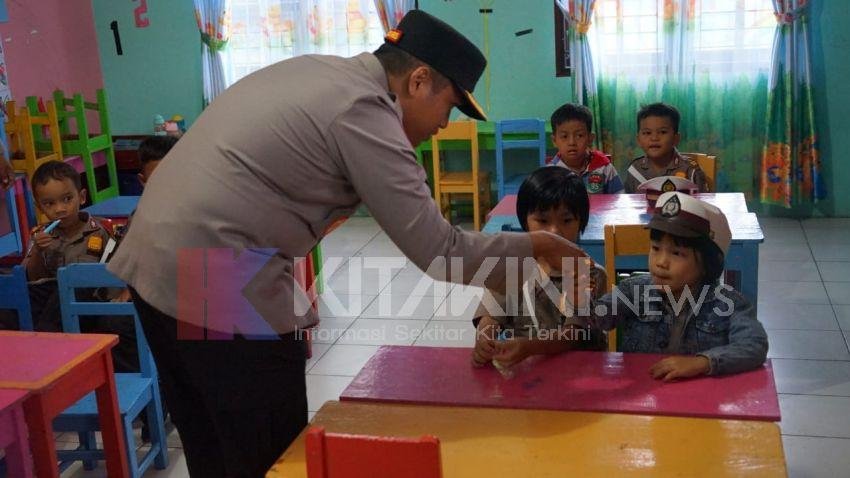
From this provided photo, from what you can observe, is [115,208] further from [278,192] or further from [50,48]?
[278,192]

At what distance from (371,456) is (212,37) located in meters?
5.87

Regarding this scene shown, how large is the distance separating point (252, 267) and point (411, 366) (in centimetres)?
45

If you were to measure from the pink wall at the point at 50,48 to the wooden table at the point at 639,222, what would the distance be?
12.1 feet

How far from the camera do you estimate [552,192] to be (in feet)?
8.31

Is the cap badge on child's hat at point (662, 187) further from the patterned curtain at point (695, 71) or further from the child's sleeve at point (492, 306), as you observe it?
the patterned curtain at point (695, 71)

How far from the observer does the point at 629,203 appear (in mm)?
3773

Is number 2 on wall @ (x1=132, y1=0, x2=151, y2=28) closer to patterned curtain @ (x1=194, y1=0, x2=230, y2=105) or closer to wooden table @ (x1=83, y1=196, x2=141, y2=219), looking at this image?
patterned curtain @ (x1=194, y1=0, x2=230, y2=105)

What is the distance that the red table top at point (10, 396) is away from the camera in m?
1.99

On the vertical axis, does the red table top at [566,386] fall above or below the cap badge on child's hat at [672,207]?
below

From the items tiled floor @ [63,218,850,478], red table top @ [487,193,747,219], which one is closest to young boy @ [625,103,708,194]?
red table top @ [487,193,747,219]

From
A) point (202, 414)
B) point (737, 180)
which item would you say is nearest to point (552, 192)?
point (202, 414)

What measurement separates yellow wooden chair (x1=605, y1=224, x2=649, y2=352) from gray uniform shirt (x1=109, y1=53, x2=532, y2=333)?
32.1 inches

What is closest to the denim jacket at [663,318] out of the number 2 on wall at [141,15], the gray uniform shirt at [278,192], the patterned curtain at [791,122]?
the gray uniform shirt at [278,192]

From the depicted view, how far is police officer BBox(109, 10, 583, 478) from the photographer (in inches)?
67.7
